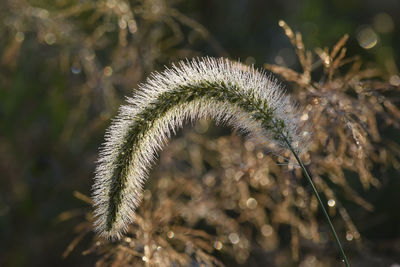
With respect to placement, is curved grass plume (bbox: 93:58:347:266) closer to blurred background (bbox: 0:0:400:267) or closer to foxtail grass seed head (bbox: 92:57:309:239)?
foxtail grass seed head (bbox: 92:57:309:239)

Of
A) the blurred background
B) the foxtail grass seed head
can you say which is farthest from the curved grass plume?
the blurred background

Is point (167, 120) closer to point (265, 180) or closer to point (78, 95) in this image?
point (265, 180)

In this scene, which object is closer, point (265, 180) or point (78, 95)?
point (265, 180)

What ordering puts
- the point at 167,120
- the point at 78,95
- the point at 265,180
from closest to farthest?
the point at 167,120
the point at 265,180
the point at 78,95

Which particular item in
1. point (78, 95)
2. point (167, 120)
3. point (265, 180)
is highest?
point (167, 120)

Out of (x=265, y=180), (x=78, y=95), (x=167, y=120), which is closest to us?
(x=167, y=120)

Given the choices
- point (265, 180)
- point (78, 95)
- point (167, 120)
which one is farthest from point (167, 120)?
point (78, 95)

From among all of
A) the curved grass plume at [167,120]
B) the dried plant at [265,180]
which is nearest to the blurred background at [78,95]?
the dried plant at [265,180]

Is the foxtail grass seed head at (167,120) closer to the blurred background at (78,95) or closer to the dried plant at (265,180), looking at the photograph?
the dried plant at (265,180)
